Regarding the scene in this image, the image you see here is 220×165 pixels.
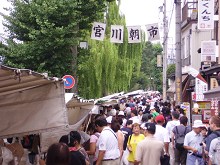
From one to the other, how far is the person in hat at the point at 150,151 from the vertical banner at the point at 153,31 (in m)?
13.7

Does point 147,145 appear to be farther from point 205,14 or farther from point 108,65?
point 108,65

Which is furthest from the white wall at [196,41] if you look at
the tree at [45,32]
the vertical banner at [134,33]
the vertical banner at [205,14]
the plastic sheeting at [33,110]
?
the plastic sheeting at [33,110]

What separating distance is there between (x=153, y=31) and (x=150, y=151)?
13979mm

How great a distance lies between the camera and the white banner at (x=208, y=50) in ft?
67.2

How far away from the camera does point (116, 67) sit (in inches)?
1160

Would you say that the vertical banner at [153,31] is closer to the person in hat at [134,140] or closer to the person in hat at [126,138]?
the person in hat at [126,138]

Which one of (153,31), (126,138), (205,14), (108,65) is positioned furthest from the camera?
(108,65)

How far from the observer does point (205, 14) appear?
713 inches

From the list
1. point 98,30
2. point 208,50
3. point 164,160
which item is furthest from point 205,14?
point 164,160

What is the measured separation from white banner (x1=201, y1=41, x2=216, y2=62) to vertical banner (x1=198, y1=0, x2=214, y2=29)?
237 centimetres

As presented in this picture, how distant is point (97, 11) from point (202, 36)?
1373cm

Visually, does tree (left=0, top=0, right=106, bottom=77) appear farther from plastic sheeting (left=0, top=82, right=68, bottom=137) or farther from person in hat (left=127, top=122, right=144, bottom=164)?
plastic sheeting (left=0, top=82, right=68, bottom=137)

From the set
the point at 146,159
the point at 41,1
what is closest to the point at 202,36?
the point at 41,1

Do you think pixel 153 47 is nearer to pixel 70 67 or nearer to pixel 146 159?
pixel 70 67
